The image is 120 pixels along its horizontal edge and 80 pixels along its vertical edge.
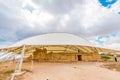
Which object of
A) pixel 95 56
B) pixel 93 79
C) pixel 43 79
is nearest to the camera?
pixel 43 79

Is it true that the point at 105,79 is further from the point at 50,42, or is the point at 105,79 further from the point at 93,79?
the point at 50,42

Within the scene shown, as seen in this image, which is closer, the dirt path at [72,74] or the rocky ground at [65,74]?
the rocky ground at [65,74]

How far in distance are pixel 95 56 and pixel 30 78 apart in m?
14.7

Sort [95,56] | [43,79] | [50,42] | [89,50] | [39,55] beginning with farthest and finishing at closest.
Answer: [89,50], [95,56], [39,55], [50,42], [43,79]

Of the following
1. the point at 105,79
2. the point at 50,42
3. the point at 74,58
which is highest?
the point at 50,42

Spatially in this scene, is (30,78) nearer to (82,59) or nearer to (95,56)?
(82,59)

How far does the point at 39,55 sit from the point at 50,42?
298 inches

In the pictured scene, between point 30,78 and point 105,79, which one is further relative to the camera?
point 105,79

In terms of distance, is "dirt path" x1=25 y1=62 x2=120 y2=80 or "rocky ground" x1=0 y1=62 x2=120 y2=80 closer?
"rocky ground" x1=0 y1=62 x2=120 y2=80

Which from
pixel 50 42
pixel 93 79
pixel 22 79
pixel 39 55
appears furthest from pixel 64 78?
pixel 39 55

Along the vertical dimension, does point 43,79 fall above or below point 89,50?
below

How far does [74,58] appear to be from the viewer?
19.7 meters

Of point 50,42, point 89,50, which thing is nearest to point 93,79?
point 50,42

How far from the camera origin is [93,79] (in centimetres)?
837
